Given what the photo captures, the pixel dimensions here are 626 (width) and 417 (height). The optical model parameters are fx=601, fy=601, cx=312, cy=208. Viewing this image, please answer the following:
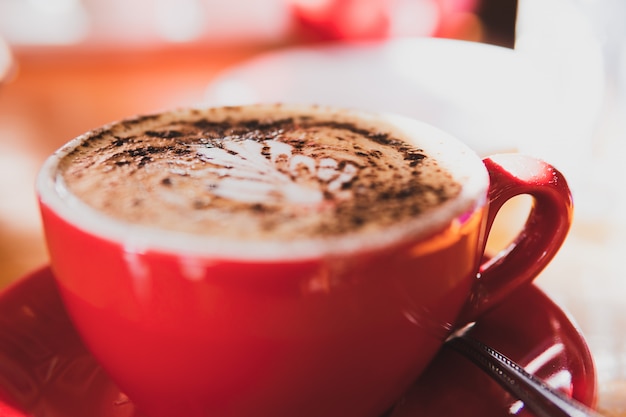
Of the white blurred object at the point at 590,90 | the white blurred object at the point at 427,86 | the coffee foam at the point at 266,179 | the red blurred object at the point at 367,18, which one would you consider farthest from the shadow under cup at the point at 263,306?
the red blurred object at the point at 367,18

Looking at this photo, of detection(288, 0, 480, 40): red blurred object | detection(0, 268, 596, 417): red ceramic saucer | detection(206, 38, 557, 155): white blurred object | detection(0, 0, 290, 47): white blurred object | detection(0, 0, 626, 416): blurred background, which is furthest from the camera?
detection(0, 0, 290, 47): white blurred object

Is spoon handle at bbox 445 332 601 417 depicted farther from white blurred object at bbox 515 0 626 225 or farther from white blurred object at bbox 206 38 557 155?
white blurred object at bbox 515 0 626 225

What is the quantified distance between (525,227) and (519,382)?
144mm

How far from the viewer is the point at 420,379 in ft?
1.71

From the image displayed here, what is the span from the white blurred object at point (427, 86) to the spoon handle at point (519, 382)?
1.24ft

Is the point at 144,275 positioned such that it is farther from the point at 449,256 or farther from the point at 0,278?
the point at 0,278

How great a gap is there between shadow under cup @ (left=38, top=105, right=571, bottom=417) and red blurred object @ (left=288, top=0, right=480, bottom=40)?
6.53ft

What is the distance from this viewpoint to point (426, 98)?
1147 millimetres

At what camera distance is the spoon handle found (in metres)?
0.42

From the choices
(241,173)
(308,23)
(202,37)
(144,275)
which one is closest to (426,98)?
(241,173)

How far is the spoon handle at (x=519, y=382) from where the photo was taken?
0.42 meters

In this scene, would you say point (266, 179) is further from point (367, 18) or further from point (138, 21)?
point (138, 21)

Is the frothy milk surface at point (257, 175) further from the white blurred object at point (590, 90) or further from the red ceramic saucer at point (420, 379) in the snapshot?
the white blurred object at point (590, 90)

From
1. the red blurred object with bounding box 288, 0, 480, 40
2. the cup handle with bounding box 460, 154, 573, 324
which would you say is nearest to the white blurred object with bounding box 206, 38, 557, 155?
the cup handle with bounding box 460, 154, 573, 324
